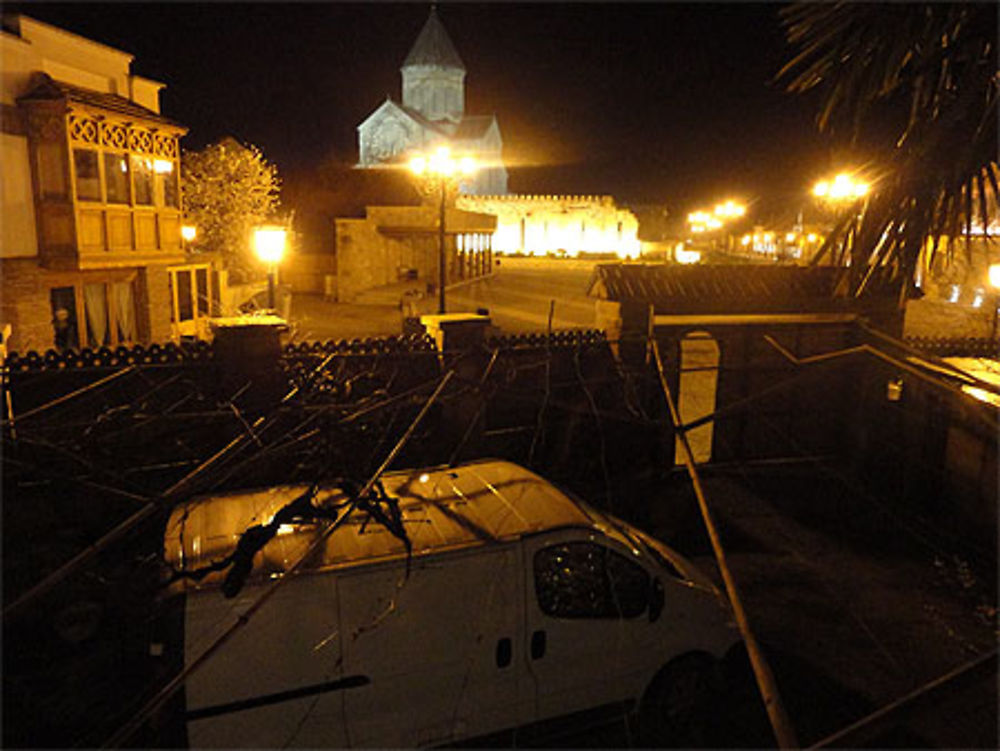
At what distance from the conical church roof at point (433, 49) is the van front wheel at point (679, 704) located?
6912 centimetres

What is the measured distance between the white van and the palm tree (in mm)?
2983

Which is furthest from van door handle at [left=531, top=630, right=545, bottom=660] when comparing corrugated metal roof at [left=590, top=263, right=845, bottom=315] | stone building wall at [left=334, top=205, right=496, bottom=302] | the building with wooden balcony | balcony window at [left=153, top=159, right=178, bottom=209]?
stone building wall at [left=334, top=205, right=496, bottom=302]

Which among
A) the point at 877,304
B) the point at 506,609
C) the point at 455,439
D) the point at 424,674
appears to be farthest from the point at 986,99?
the point at 877,304

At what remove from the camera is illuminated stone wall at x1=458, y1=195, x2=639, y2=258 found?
54094 millimetres

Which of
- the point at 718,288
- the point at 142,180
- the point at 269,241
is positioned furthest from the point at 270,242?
the point at 142,180

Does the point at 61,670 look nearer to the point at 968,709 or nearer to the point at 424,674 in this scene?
the point at 424,674

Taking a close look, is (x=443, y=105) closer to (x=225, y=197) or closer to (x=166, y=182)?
(x=225, y=197)

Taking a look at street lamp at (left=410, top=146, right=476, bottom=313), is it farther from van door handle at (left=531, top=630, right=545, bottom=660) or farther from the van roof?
van door handle at (left=531, top=630, right=545, bottom=660)

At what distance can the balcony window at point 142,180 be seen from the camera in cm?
1696

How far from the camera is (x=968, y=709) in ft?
19.3

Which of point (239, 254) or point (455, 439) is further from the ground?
point (239, 254)

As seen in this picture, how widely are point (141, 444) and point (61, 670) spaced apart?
3.82m

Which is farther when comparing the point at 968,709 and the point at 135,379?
the point at 135,379

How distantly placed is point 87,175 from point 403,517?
48.4 ft
